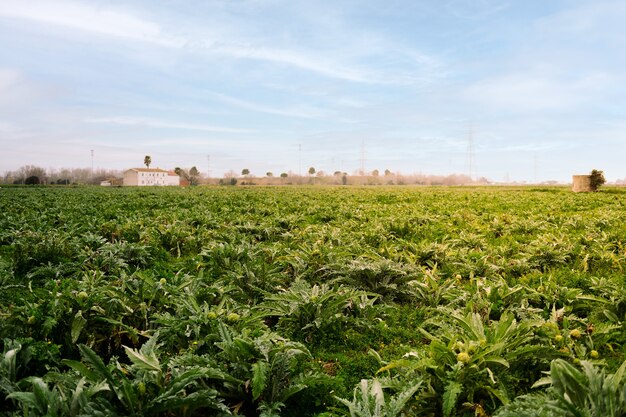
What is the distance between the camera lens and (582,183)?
3719 centimetres

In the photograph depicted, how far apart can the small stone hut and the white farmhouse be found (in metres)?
137

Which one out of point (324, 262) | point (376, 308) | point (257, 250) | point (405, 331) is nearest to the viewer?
point (405, 331)

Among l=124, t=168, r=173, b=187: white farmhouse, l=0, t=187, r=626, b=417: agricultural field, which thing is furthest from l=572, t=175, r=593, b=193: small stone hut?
l=124, t=168, r=173, b=187: white farmhouse

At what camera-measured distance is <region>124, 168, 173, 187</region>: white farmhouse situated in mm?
147113

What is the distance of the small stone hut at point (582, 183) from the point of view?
36.8 m

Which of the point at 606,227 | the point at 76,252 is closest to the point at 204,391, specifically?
the point at 76,252

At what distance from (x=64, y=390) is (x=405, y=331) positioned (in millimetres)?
4030

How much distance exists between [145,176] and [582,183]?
144332 mm

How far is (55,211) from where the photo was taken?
18469 millimetres

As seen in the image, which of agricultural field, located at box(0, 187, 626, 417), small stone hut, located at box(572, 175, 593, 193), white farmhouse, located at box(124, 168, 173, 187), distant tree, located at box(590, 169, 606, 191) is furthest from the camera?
white farmhouse, located at box(124, 168, 173, 187)

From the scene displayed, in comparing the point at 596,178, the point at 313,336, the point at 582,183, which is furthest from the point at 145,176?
the point at 313,336

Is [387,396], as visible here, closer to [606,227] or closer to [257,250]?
[257,250]

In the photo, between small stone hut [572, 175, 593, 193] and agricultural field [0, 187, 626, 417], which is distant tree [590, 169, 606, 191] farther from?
agricultural field [0, 187, 626, 417]

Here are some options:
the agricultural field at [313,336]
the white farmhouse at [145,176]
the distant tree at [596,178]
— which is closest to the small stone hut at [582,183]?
the distant tree at [596,178]
